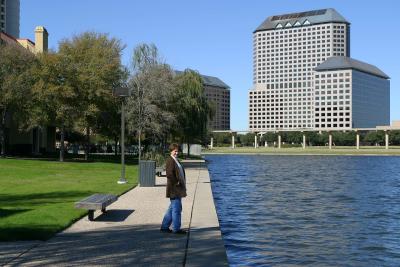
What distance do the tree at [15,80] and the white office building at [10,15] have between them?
5529 inches

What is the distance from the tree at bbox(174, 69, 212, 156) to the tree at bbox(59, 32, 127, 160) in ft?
20.9

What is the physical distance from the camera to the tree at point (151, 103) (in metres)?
42.7

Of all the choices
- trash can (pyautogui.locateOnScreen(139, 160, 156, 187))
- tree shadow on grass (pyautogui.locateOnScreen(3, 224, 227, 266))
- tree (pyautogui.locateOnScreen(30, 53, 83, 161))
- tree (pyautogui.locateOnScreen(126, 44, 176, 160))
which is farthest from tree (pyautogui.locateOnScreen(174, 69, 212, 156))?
tree shadow on grass (pyautogui.locateOnScreen(3, 224, 227, 266))

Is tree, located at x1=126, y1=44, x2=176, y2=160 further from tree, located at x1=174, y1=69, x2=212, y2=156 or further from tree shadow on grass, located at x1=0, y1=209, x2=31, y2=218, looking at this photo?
tree shadow on grass, located at x1=0, y1=209, x2=31, y2=218

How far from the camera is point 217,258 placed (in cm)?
863

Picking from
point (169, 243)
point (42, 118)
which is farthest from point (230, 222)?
point (42, 118)

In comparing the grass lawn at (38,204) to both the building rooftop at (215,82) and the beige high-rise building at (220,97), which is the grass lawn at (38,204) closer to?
the beige high-rise building at (220,97)

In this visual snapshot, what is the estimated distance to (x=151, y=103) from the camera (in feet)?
145

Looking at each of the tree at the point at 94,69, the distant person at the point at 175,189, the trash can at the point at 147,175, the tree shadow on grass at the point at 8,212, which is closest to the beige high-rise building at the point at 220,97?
the tree at the point at 94,69

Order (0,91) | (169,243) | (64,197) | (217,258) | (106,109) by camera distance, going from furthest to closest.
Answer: (106,109) → (0,91) → (64,197) → (169,243) → (217,258)

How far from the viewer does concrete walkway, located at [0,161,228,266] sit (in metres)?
8.27

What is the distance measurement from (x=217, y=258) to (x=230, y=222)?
7.07 meters

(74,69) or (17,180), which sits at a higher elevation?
(74,69)

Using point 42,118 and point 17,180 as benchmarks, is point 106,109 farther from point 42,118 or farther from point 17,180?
point 17,180
